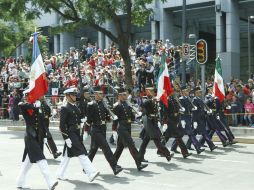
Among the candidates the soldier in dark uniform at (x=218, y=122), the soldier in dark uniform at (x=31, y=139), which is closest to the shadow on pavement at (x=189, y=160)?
the soldier in dark uniform at (x=218, y=122)

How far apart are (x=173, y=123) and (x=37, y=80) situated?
433 centimetres

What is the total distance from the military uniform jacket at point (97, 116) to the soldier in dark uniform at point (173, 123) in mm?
2401

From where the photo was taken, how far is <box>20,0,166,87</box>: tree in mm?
22109

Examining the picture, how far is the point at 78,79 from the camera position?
1040 inches

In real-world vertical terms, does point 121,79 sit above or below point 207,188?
above

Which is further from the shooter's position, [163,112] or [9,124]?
[9,124]

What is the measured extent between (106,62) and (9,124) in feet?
20.4

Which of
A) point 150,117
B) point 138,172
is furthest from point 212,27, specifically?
point 138,172

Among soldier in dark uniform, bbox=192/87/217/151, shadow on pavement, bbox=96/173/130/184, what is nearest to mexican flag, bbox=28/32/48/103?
shadow on pavement, bbox=96/173/130/184

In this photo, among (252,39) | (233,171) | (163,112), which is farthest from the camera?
(252,39)

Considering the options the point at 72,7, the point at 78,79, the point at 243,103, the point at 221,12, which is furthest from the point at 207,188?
the point at 221,12

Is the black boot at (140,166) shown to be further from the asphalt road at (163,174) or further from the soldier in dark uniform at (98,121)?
the soldier in dark uniform at (98,121)

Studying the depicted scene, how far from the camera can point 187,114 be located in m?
14.2

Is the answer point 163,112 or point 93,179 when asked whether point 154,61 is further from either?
point 93,179
